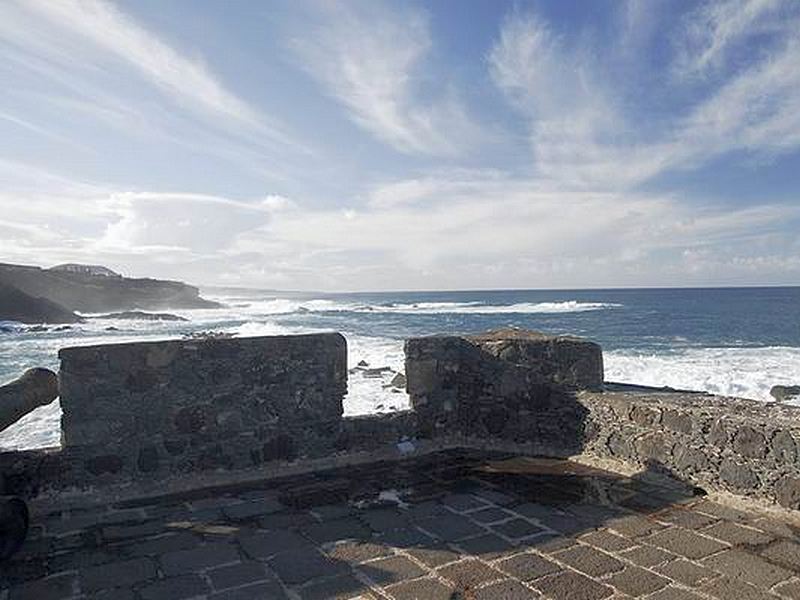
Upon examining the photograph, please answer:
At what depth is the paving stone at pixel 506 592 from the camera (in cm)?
305

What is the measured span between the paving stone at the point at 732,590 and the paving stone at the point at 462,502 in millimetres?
1677

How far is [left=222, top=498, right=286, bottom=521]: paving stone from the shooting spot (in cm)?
428

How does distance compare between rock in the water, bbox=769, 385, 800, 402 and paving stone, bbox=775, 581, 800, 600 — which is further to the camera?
rock in the water, bbox=769, 385, 800, 402

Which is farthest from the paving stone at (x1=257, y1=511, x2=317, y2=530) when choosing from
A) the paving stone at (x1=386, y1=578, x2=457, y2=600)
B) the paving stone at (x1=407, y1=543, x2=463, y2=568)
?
the paving stone at (x1=386, y1=578, x2=457, y2=600)

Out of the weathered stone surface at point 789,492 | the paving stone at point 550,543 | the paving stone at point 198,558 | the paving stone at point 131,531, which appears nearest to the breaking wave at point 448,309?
the weathered stone surface at point 789,492

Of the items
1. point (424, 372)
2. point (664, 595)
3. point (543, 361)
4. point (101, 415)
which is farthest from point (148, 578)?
point (543, 361)

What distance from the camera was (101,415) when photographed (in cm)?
480

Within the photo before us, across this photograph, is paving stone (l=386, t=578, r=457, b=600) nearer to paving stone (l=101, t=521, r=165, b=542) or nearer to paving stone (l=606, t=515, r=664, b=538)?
paving stone (l=606, t=515, r=664, b=538)

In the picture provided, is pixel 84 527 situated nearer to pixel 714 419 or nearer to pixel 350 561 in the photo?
pixel 350 561

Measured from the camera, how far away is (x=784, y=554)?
A: 3.47m

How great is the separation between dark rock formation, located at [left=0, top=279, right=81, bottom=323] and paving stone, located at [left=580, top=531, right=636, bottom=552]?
55.9 meters

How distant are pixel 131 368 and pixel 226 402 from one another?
87cm

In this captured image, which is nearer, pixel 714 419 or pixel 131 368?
pixel 714 419

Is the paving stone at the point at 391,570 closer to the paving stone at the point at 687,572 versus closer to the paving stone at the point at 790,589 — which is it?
the paving stone at the point at 687,572
